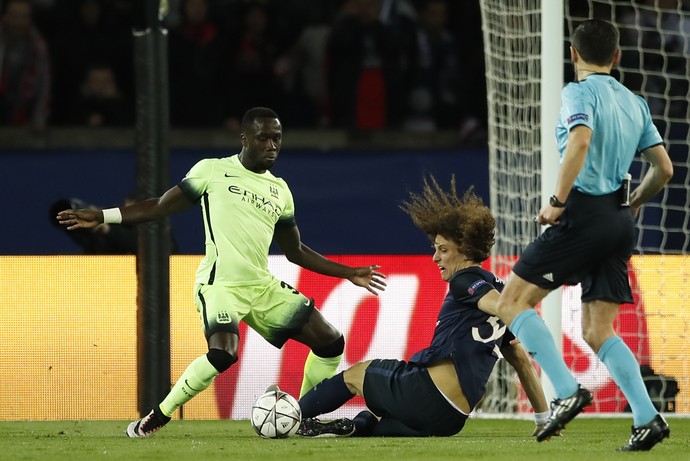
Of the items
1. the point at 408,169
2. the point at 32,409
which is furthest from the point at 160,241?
the point at 408,169

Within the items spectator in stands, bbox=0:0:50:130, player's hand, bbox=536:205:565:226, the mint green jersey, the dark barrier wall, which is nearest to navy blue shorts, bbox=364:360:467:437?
the mint green jersey

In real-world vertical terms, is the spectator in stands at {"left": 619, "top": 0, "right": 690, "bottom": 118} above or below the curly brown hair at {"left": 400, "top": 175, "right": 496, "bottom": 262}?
above

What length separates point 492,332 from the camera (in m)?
6.62

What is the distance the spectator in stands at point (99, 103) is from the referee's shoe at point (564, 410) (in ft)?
26.3

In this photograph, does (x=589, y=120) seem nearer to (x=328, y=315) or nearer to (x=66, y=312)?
(x=328, y=315)

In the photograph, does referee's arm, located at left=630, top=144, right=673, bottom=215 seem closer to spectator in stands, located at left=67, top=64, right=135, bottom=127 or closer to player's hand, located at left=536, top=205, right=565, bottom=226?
player's hand, located at left=536, top=205, right=565, bottom=226

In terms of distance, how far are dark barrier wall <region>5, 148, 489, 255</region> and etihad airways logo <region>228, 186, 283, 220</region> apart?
187 inches

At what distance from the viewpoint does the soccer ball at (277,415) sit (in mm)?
6625

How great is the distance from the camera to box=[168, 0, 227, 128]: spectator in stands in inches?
508

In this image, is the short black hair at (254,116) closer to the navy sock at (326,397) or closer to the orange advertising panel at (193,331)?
the navy sock at (326,397)

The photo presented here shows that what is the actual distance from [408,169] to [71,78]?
3.51m

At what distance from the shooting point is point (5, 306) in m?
8.45

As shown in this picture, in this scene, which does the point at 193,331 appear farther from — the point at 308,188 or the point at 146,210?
the point at 308,188

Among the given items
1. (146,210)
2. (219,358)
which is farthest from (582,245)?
(146,210)
